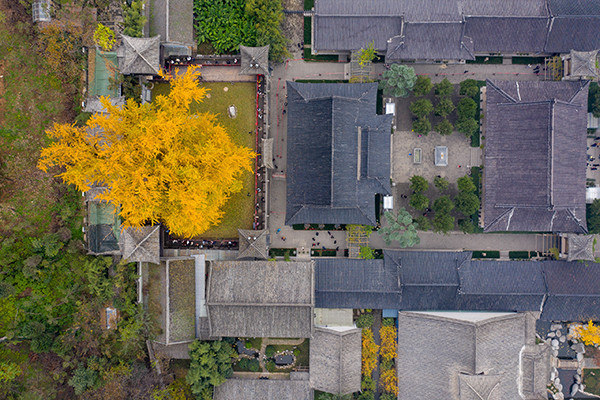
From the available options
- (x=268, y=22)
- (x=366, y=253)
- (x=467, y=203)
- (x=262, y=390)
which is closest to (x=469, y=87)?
(x=467, y=203)

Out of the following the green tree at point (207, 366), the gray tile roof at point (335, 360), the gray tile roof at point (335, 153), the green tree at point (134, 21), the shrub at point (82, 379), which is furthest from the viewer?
the gray tile roof at point (335, 360)

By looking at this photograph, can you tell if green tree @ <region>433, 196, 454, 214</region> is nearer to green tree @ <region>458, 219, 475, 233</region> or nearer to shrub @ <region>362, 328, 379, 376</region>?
green tree @ <region>458, 219, 475, 233</region>

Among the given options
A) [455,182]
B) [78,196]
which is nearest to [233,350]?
[78,196]

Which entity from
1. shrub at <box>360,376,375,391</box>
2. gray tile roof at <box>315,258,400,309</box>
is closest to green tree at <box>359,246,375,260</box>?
gray tile roof at <box>315,258,400,309</box>

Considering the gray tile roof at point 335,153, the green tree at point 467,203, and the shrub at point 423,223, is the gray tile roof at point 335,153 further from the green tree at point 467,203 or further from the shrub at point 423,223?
the green tree at point 467,203

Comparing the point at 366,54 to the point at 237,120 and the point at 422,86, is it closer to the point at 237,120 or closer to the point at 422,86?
the point at 422,86

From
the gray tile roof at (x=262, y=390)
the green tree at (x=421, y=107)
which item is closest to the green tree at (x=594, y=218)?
the green tree at (x=421, y=107)

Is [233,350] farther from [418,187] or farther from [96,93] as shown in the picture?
[96,93]

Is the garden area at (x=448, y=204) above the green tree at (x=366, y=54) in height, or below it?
below
